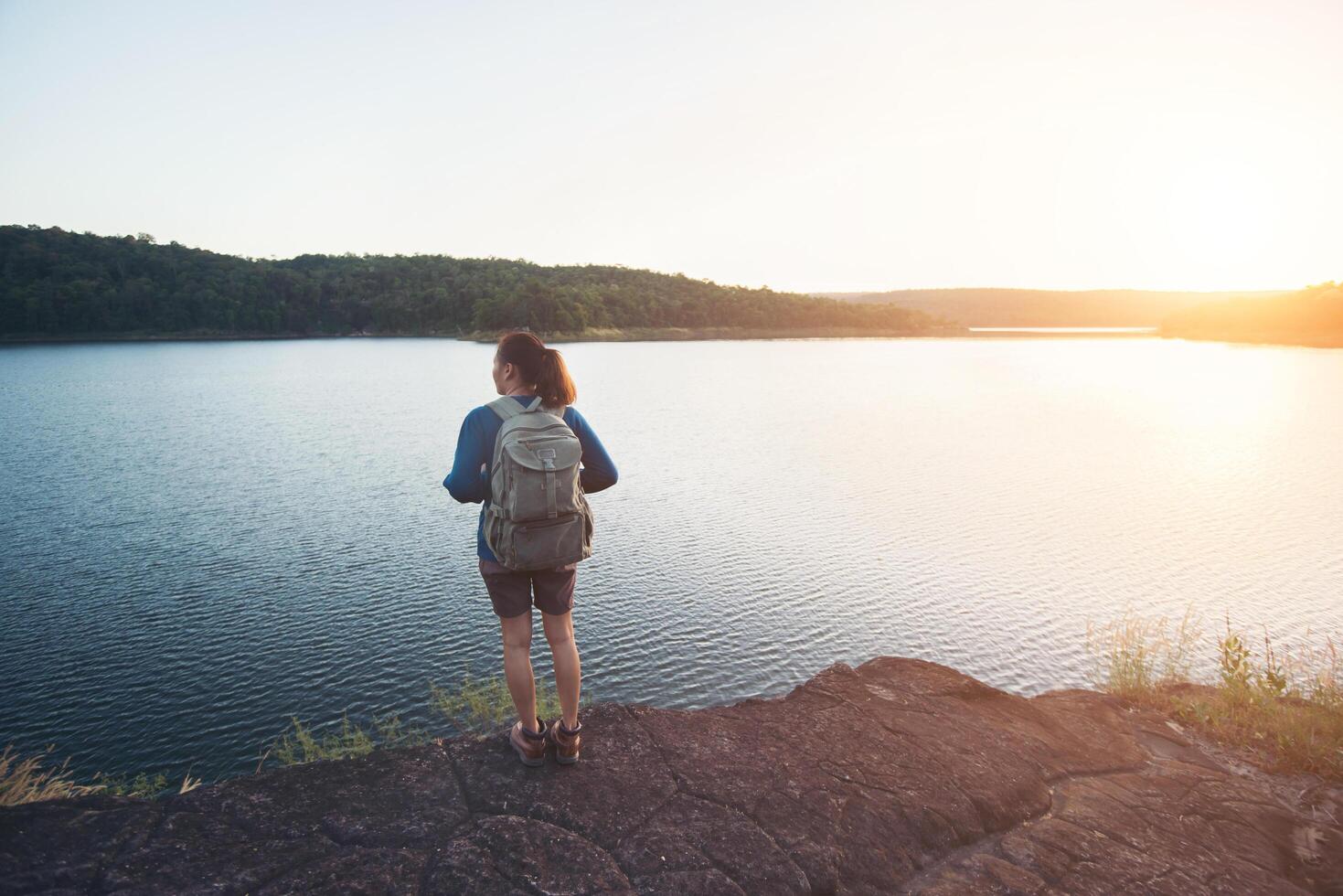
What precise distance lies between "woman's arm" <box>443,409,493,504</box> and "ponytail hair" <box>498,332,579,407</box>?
0.34m

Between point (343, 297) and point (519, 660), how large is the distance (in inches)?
6298

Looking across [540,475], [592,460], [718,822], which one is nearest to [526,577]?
[540,475]

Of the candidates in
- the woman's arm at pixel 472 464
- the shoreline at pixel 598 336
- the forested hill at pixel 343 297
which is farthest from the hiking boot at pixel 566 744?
the forested hill at pixel 343 297

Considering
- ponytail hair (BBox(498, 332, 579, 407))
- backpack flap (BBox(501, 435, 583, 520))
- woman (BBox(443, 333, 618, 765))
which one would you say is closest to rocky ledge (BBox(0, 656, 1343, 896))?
woman (BBox(443, 333, 618, 765))

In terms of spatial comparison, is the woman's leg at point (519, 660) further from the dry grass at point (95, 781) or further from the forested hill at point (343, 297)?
the forested hill at point (343, 297)

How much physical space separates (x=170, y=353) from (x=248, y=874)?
372ft

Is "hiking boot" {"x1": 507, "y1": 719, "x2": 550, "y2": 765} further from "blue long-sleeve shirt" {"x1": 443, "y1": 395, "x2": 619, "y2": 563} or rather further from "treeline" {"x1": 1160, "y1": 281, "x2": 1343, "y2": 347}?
"treeline" {"x1": 1160, "y1": 281, "x2": 1343, "y2": 347}

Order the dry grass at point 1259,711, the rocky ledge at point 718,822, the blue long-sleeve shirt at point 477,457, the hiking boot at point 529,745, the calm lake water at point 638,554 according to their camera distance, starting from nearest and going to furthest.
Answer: the rocky ledge at point 718,822 → the blue long-sleeve shirt at point 477,457 → the hiking boot at point 529,745 → the dry grass at point 1259,711 → the calm lake water at point 638,554

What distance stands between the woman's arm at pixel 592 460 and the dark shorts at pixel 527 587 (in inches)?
21.2

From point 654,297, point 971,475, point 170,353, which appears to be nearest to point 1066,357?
point 654,297

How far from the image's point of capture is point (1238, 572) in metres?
17.8

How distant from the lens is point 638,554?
743 inches

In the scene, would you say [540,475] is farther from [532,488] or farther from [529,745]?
[529,745]

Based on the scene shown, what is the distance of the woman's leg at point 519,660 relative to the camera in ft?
A: 12.6
